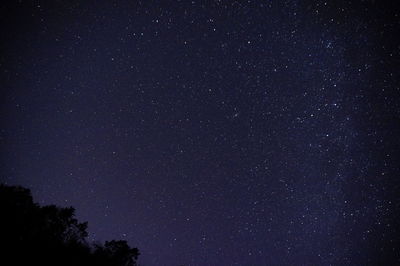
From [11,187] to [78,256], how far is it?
3.30m

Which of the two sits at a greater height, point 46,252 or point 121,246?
point 121,246

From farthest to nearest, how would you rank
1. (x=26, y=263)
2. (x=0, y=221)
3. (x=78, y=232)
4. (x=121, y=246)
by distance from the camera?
(x=121, y=246) < (x=78, y=232) < (x=0, y=221) < (x=26, y=263)

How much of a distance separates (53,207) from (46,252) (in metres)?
2.33

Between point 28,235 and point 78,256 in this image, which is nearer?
point 28,235

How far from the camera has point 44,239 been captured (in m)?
10.3

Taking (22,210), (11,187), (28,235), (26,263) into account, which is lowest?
(26,263)

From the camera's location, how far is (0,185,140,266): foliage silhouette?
9.22 metres

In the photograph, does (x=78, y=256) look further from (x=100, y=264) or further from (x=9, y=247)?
(x=9, y=247)

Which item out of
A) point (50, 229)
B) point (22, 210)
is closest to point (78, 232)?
point (50, 229)

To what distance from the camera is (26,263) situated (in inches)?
352

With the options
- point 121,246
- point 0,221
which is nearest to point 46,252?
point 0,221

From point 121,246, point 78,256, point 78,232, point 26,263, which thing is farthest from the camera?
point 121,246

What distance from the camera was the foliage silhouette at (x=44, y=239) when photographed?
9.22 meters

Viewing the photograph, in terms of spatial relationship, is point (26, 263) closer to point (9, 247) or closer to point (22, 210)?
point (9, 247)
